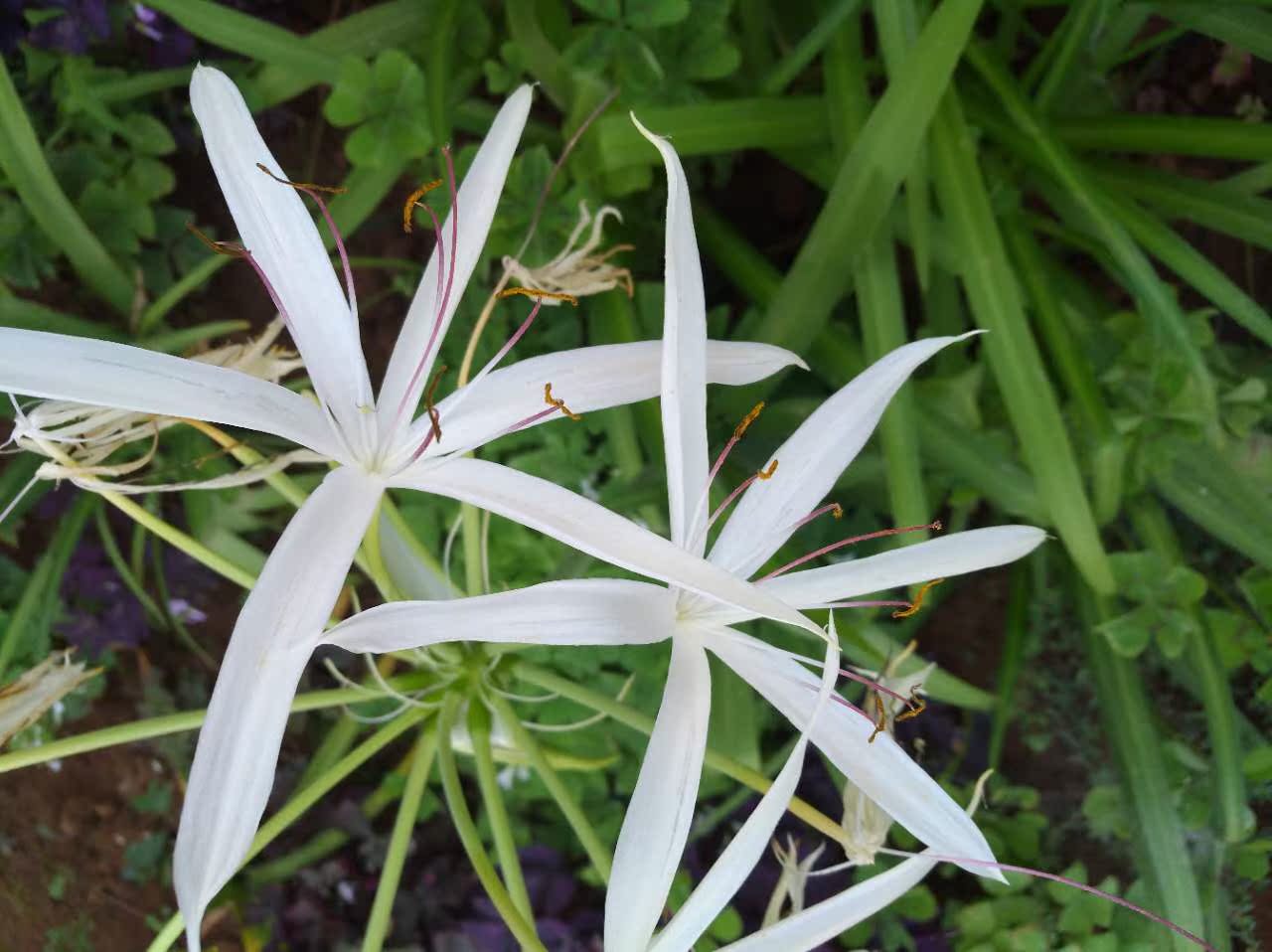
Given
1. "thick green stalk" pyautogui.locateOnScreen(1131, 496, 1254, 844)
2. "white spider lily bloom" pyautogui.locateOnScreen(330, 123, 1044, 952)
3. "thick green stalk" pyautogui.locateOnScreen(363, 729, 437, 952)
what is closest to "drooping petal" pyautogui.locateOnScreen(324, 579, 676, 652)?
"white spider lily bloom" pyautogui.locateOnScreen(330, 123, 1044, 952)

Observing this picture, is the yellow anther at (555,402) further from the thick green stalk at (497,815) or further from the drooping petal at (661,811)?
the thick green stalk at (497,815)

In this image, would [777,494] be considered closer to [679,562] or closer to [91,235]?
[679,562]

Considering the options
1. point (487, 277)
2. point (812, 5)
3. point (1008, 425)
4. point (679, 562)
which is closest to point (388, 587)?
point (679, 562)

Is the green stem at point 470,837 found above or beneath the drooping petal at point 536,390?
beneath

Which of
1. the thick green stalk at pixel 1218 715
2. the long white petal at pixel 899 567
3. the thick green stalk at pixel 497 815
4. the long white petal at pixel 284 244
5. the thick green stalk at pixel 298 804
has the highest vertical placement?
the long white petal at pixel 284 244

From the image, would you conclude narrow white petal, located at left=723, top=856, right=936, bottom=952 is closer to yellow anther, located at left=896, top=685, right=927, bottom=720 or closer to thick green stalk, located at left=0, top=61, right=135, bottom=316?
yellow anther, located at left=896, top=685, right=927, bottom=720

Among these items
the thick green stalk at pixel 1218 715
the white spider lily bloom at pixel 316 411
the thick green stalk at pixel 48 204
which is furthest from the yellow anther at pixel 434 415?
the thick green stalk at pixel 1218 715

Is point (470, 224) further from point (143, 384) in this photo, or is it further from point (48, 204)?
point (48, 204)
